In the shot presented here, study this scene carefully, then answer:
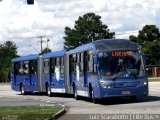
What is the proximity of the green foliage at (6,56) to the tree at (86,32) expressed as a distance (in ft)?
46.3

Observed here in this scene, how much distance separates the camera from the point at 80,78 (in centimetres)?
2959

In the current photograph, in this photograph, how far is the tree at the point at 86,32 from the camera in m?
114

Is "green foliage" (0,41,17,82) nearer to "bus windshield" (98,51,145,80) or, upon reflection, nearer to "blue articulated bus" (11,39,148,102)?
"blue articulated bus" (11,39,148,102)

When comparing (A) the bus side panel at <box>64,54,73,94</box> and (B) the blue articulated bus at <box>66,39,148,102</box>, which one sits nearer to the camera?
(B) the blue articulated bus at <box>66,39,148,102</box>

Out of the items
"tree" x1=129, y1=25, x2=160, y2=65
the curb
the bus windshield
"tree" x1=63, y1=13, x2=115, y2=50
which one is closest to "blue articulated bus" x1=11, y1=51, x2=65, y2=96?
the bus windshield

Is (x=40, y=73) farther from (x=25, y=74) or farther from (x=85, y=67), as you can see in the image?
(x=85, y=67)

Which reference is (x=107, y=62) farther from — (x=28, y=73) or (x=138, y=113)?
(x=28, y=73)

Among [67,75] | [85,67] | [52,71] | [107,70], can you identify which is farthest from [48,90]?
[107,70]

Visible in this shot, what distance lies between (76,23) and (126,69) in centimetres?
9188

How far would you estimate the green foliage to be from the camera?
114900mm

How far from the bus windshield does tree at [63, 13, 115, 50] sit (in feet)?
288

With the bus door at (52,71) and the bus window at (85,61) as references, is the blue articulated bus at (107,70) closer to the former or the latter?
the bus window at (85,61)

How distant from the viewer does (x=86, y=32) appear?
115562 millimetres

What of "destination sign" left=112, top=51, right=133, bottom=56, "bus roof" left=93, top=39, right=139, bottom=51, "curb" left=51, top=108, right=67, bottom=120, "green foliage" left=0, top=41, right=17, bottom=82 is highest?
"green foliage" left=0, top=41, right=17, bottom=82
